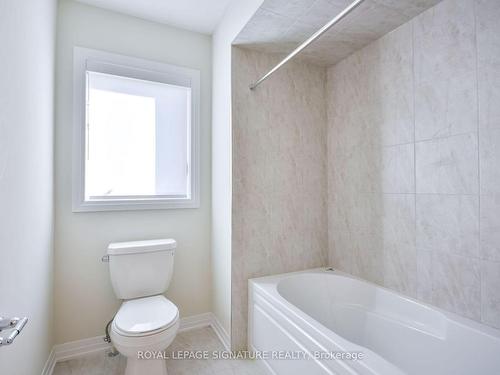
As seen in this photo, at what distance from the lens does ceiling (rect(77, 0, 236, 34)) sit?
1900 millimetres

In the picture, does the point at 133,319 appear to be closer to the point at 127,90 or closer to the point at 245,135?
the point at 245,135

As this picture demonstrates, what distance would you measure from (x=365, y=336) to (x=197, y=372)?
111 centimetres

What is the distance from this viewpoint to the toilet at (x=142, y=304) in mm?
1440

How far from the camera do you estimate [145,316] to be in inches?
62.4

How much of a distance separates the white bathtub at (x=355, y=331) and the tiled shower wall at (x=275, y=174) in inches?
5.6

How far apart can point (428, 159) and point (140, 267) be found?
1972 mm

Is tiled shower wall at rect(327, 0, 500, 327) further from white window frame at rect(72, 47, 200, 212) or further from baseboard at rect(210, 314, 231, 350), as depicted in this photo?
white window frame at rect(72, 47, 200, 212)

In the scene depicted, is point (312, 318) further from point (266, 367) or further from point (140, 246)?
point (140, 246)

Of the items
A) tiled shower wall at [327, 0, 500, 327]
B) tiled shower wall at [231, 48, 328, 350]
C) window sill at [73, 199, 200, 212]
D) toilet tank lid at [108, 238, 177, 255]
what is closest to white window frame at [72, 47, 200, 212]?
window sill at [73, 199, 200, 212]

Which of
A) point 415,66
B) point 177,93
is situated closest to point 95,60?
point 177,93

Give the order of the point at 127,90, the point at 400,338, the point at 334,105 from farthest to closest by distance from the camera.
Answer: the point at 334,105 → the point at 127,90 → the point at 400,338

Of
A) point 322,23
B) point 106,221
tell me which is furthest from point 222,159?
point 322,23

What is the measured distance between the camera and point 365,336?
1.74 meters

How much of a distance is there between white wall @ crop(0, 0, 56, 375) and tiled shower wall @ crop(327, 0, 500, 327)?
6.56ft
